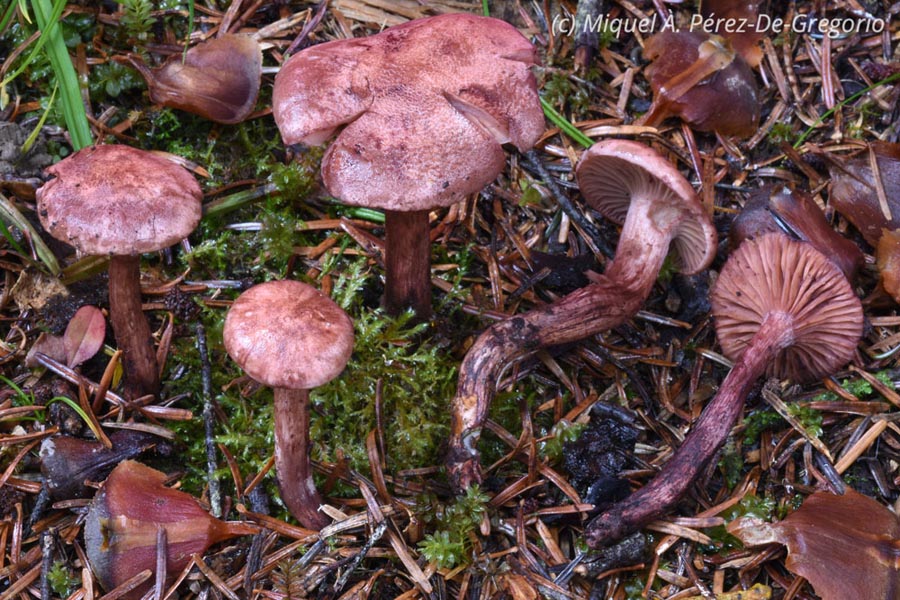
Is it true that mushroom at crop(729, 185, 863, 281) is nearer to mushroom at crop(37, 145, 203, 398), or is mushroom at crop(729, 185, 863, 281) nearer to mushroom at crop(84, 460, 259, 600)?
mushroom at crop(37, 145, 203, 398)

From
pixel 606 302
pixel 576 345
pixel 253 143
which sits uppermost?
pixel 253 143

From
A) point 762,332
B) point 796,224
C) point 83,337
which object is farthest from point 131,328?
point 796,224

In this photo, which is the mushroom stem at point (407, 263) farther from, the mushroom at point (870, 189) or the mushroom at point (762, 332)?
the mushroom at point (870, 189)

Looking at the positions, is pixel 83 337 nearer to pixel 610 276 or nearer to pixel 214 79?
pixel 214 79

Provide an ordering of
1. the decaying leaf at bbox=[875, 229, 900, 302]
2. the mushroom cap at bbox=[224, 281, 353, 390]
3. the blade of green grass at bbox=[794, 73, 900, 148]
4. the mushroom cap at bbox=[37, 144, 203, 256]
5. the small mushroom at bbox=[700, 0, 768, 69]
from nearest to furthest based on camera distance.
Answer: the mushroom cap at bbox=[224, 281, 353, 390], the mushroom cap at bbox=[37, 144, 203, 256], the decaying leaf at bbox=[875, 229, 900, 302], the blade of green grass at bbox=[794, 73, 900, 148], the small mushroom at bbox=[700, 0, 768, 69]

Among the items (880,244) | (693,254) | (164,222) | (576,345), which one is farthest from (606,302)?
(164,222)

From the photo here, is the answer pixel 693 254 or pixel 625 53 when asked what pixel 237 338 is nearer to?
pixel 693 254

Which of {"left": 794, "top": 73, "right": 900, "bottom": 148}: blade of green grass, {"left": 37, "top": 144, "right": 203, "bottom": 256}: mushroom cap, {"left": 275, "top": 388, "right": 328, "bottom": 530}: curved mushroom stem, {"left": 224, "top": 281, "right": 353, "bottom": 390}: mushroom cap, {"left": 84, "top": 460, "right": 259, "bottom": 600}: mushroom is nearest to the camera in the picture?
{"left": 224, "top": 281, "right": 353, "bottom": 390}: mushroom cap

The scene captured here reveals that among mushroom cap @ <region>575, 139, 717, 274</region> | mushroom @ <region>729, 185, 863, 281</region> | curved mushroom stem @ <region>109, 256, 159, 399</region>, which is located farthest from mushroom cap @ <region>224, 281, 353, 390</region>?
mushroom @ <region>729, 185, 863, 281</region>
